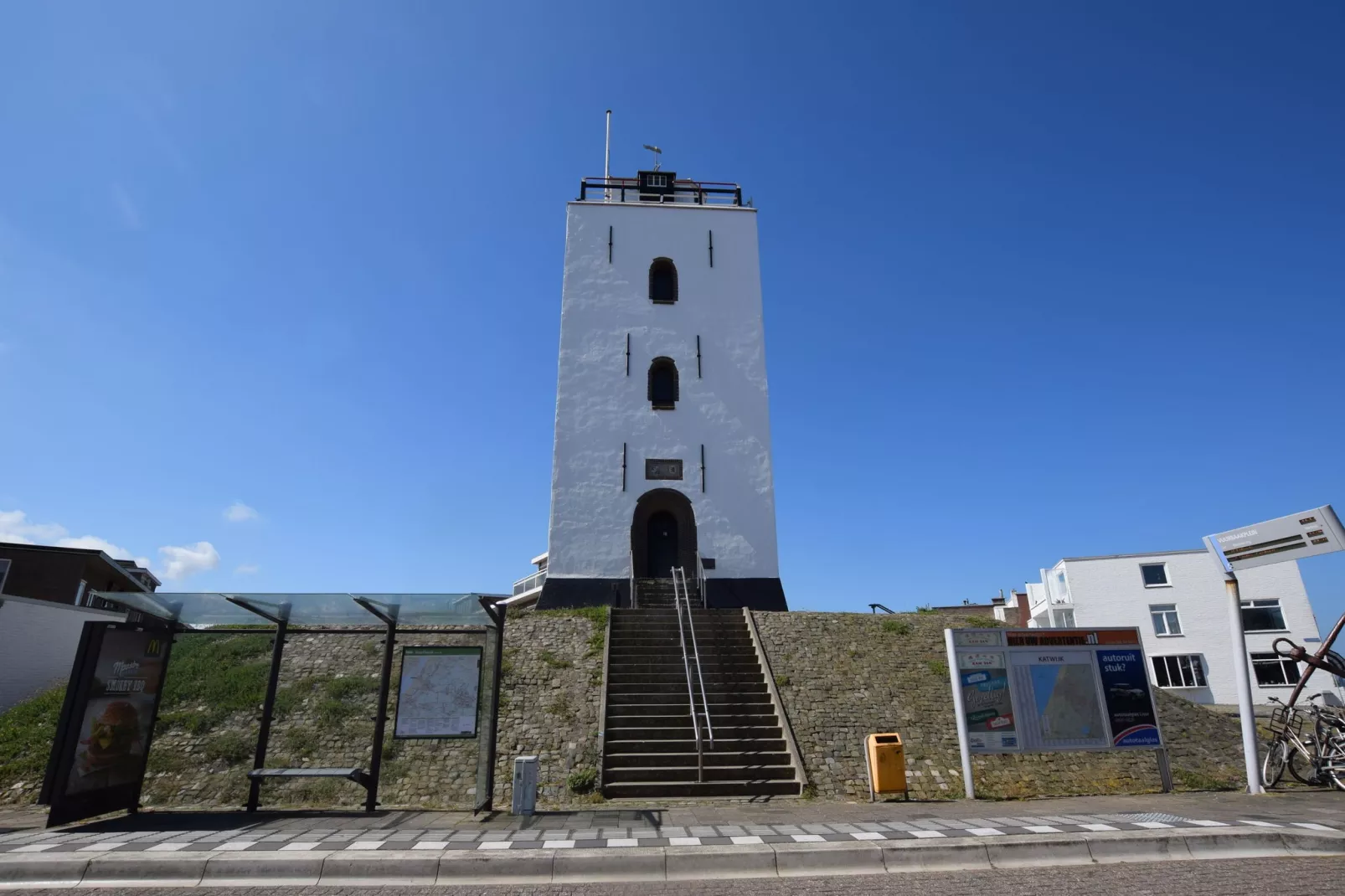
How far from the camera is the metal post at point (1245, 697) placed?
9.48 metres

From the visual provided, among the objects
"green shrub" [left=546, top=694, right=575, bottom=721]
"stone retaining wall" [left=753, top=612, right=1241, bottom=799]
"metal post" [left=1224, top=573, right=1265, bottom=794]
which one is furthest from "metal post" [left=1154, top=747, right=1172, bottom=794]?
"green shrub" [left=546, top=694, right=575, bottom=721]

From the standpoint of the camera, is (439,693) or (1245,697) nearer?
(439,693)

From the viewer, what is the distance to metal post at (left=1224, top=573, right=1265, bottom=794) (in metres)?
9.48

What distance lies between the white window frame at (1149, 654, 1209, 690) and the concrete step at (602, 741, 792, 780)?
2894 cm

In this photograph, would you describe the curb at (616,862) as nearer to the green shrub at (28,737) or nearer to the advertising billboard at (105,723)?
the advertising billboard at (105,723)

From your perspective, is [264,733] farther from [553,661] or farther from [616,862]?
[616,862]

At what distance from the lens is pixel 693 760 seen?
34.3ft

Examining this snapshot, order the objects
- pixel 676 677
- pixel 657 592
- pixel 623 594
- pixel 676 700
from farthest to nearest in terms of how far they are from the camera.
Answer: pixel 623 594 → pixel 657 592 → pixel 676 677 → pixel 676 700

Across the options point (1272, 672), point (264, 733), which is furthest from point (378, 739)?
point (1272, 672)

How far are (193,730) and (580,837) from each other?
8.29 meters

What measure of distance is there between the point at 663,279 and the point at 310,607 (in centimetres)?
1545

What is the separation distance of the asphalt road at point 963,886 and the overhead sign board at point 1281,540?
5.18 m

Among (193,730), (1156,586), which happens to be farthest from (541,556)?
(1156,586)

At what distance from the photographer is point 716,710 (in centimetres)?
1182
